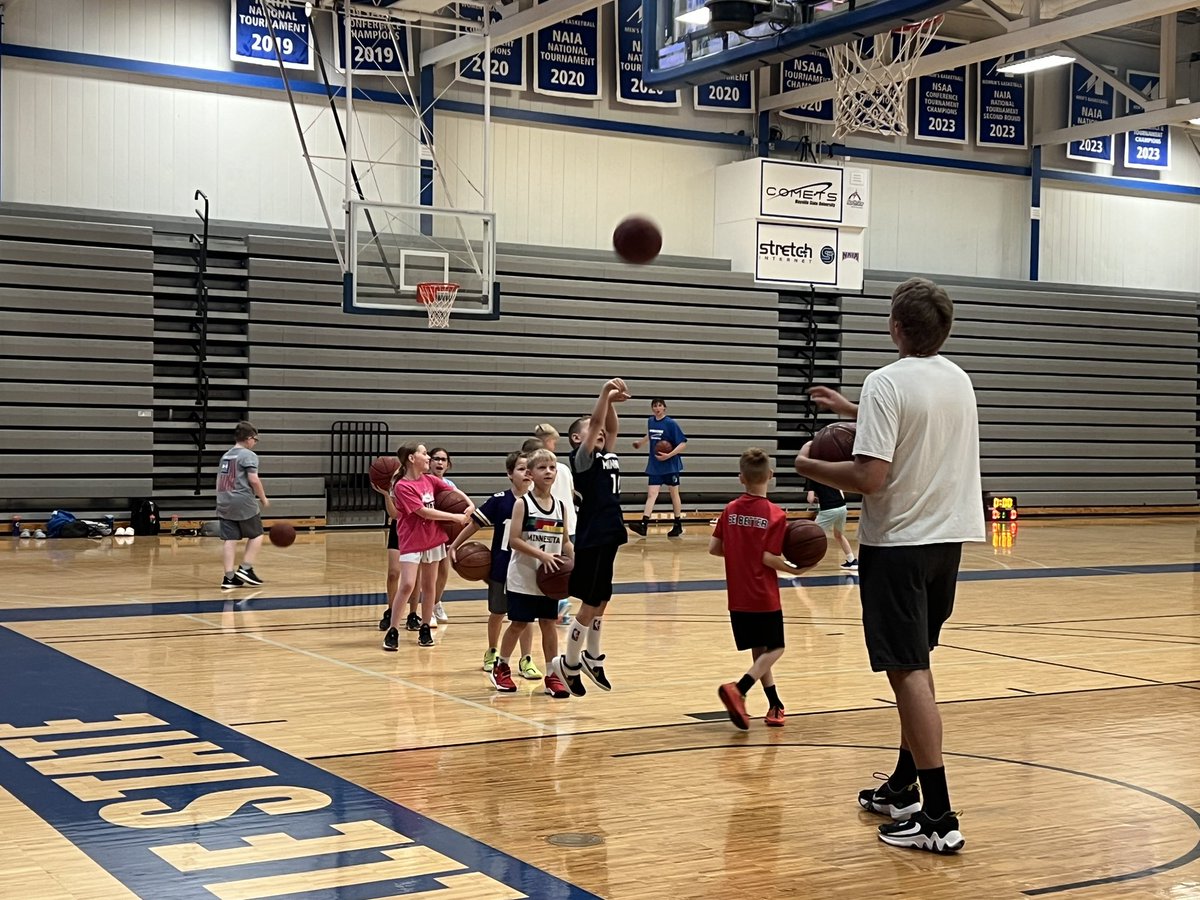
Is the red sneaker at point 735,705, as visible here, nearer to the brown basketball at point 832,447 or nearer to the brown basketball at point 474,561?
the brown basketball at point 832,447

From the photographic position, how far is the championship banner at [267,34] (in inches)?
723

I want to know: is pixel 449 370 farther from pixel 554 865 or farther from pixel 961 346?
pixel 554 865

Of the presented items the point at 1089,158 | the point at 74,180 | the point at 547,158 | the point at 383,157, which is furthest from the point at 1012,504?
the point at 74,180

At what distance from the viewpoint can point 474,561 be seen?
28.4ft

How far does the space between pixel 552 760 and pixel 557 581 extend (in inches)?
59.8

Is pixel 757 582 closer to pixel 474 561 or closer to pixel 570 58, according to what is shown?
pixel 474 561

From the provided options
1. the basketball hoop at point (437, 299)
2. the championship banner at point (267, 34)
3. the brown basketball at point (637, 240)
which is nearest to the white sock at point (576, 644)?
the brown basketball at point (637, 240)

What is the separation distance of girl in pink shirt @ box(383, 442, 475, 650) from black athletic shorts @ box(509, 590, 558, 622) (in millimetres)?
1505

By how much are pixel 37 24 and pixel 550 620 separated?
13.1 m

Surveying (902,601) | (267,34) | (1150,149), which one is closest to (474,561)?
(902,601)

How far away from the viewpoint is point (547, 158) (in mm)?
20672

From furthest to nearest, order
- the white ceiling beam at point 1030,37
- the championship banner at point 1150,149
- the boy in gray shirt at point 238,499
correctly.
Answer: the championship banner at point 1150,149
the white ceiling beam at point 1030,37
the boy in gray shirt at point 238,499

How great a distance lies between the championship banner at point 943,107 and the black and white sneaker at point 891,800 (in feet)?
65.3

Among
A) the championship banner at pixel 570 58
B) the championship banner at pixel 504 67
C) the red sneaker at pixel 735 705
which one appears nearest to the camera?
the red sneaker at pixel 735 705
